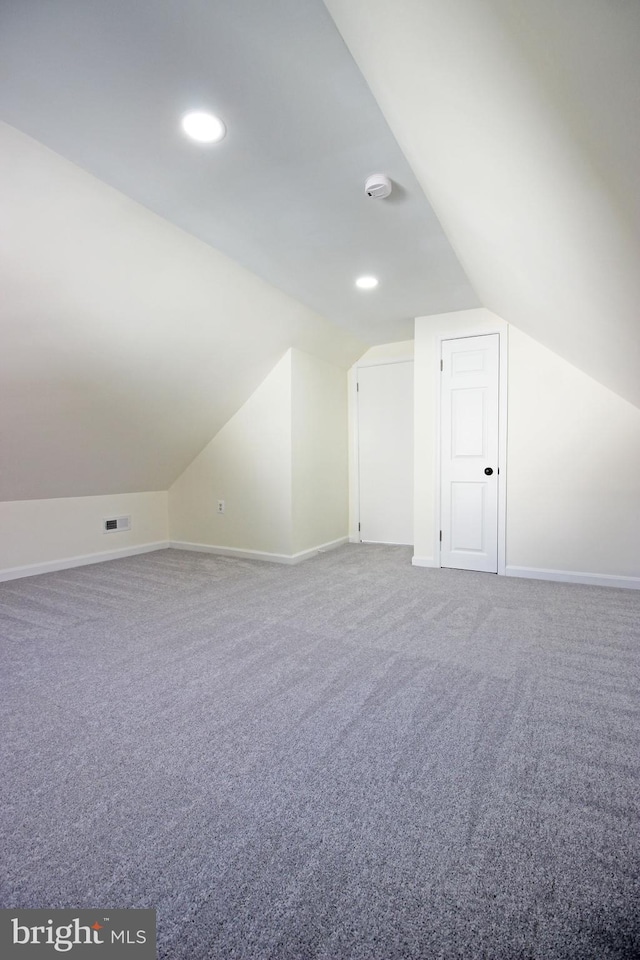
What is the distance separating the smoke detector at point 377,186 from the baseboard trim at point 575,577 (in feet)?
10.0

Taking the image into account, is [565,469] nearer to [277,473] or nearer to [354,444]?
[354,444]

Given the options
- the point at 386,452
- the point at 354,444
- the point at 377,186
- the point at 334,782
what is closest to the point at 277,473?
the point at 354,444

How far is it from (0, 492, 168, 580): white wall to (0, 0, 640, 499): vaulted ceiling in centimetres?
29

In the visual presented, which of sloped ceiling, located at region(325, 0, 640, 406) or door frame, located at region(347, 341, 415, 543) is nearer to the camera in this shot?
sloped ceiling, located at region(325, 0, 640, 406)

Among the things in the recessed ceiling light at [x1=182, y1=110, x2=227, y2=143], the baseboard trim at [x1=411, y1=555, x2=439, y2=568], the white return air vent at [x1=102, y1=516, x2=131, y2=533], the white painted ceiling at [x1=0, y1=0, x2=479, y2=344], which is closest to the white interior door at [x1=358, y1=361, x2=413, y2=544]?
the baseboard trim at [x1=411, y1=555, x2=439, y2=568]

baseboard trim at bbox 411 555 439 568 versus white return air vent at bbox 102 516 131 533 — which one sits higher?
white return air vent at bbox 102 516 131 533

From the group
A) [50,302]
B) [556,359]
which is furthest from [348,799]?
[556,359]

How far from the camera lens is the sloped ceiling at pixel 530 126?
0.73m

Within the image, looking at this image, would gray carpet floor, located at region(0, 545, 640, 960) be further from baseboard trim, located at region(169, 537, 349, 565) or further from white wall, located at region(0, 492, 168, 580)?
baseboard trim, located at region(169, 537, 349, 565)

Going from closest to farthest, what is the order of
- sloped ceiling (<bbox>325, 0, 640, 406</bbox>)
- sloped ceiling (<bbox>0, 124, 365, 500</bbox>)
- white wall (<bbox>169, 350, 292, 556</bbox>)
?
sloped ceiling (<bbox>325, 0, 640, 406</bbox>), sloped ceiling (<bbox>0, 124, 365, 500</bbox>), white wall (<bbox>169, 350, 292, 556</bbox>)

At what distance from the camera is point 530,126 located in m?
1.08

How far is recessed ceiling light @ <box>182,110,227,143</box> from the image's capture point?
67.5 inches

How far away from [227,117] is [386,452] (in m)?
3.84

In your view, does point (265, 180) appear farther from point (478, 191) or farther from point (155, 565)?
point (155, 565)
